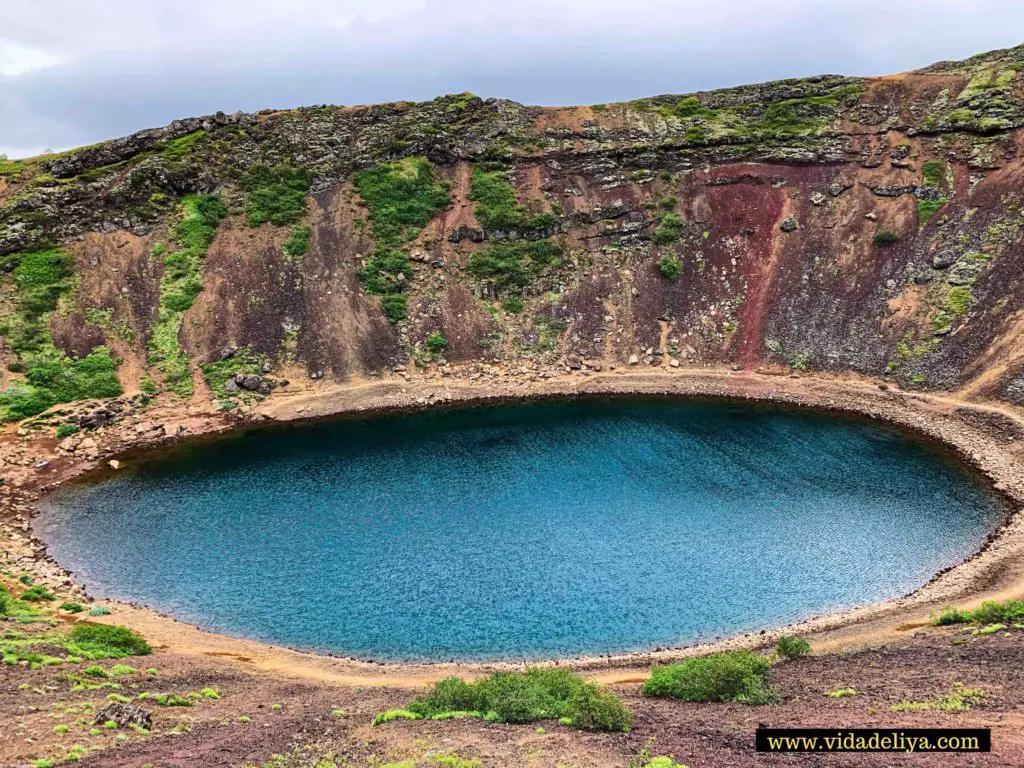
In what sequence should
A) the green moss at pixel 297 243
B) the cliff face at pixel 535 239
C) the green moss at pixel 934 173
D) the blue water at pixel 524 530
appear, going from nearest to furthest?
the blue water at pixel 524 530
the cliff face at pixel 535 239
the green moss at pixel 934 173
the green moss at pixel 297 243

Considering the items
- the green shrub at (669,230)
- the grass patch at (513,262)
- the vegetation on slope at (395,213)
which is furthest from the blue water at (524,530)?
the green shrub at (669,230)

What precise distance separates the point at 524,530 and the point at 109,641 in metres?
25.5

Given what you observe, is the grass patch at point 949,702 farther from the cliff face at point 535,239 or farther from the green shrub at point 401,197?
the green shrub at point 401,197

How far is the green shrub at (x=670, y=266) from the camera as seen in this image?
85.5 m

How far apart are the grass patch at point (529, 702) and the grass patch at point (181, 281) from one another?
58.1 meters

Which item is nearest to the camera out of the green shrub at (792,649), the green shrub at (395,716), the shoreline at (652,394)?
the green shrub at (395,716)

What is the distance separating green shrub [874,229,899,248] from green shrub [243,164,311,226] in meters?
70.1

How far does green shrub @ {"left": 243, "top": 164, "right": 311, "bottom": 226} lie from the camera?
288 feet

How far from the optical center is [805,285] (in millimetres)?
81312

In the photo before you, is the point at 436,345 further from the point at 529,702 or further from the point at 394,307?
the point at 529,702

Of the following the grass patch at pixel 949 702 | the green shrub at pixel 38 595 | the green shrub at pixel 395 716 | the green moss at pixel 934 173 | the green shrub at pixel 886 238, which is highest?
the green moss at pixel 934 173

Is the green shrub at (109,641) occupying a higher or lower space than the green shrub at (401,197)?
lower

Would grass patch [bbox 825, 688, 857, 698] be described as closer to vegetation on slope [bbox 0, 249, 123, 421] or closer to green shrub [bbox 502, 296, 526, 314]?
green shrub [bbox 502, 296, 526, 314]

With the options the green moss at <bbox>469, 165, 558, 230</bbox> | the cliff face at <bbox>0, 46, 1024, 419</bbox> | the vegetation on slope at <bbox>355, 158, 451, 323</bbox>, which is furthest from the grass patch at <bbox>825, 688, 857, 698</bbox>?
the green moss at <bbox>469, 165, 558, 230</bbox>
